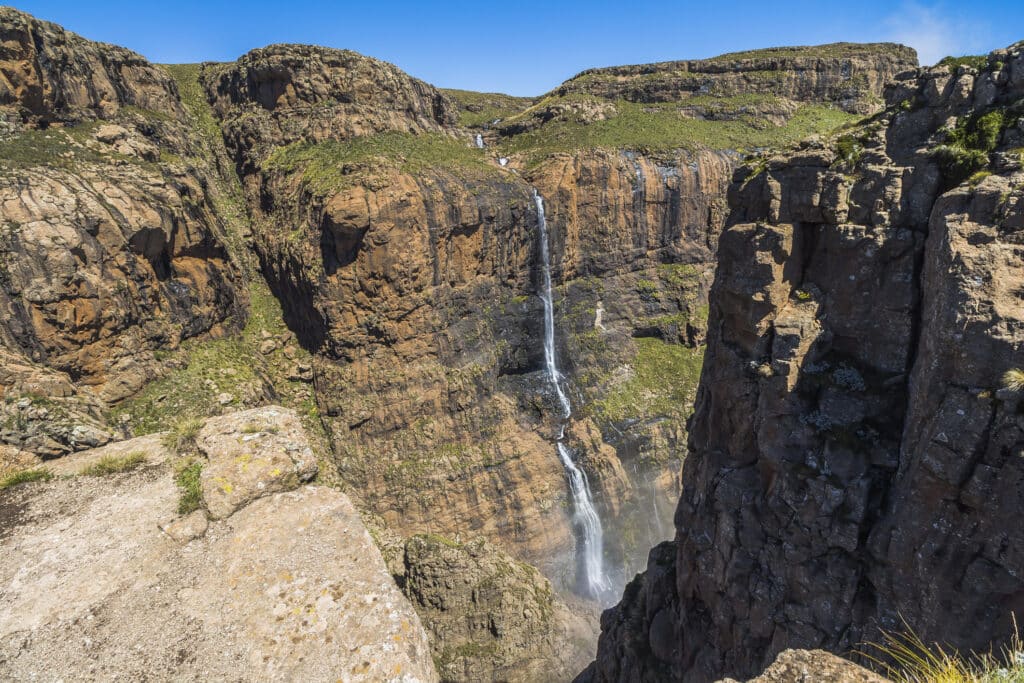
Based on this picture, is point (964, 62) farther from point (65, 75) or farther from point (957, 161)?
point (65, 75)

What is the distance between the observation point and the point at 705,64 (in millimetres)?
61750

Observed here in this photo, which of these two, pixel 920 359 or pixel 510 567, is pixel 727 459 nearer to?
pixel 920 359

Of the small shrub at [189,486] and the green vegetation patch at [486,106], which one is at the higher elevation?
the green vegetation patch at [486,106]

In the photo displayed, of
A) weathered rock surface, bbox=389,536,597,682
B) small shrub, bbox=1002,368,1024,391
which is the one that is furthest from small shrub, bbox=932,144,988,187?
weathered rock surface, bbox=389,536,597,682

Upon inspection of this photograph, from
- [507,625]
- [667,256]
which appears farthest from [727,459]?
[667,256]

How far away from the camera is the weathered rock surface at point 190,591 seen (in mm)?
4555

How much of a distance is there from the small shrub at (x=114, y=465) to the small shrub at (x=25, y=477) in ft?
1.14

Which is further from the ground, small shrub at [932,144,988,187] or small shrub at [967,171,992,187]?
small shrub at [932,144,988,187]

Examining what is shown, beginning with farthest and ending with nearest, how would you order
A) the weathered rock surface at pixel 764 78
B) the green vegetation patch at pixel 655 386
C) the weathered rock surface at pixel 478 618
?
the weathered rock surface at pixel 764 78 → the green vegetation patch at pixel 655 386 → the weathered rock surface at pixel 478 618

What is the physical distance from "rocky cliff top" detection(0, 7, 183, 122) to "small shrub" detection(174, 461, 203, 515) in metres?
32.0

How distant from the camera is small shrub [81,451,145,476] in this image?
631 cm

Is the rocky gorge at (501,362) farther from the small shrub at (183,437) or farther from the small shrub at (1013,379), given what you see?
the small shrub at (1013,379)

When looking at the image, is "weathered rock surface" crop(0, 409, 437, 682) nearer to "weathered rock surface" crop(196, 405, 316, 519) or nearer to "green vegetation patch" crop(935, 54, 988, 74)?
"weathered rock surface" crop(196, 405, 316, 519)

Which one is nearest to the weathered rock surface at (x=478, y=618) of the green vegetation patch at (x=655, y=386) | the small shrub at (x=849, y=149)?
the green vegetation patch at (x=655, y=386)
